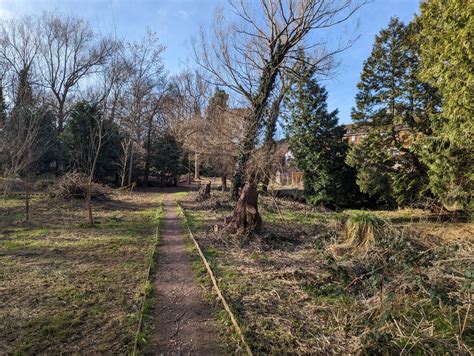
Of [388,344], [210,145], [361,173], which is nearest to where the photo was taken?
[388,344]

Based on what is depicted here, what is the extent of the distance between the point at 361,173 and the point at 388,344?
515 inches

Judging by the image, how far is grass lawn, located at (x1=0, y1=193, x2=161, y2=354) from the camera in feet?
11.2

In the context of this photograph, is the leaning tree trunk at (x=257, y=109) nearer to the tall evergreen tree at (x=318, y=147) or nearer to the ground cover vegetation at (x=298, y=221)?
the ground cover vegetation at (x=298, y=221)

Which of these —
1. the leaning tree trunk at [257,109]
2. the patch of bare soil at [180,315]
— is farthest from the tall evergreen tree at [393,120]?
the patch of bare soil at [180,315]

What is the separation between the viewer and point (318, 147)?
1739cm

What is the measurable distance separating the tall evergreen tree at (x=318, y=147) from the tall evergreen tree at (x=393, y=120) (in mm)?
1661

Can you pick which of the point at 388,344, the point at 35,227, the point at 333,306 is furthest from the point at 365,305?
the point at 35,227

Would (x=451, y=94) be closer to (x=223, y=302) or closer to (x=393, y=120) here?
(x=393, y=120)

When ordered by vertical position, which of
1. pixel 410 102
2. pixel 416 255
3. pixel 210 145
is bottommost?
pixel 416 255

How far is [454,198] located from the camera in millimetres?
11297

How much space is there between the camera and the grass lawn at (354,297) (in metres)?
3.03

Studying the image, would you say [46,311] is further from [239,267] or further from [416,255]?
[416,255]

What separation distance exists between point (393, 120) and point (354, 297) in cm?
1232

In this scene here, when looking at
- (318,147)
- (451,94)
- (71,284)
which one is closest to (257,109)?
(318,147)
